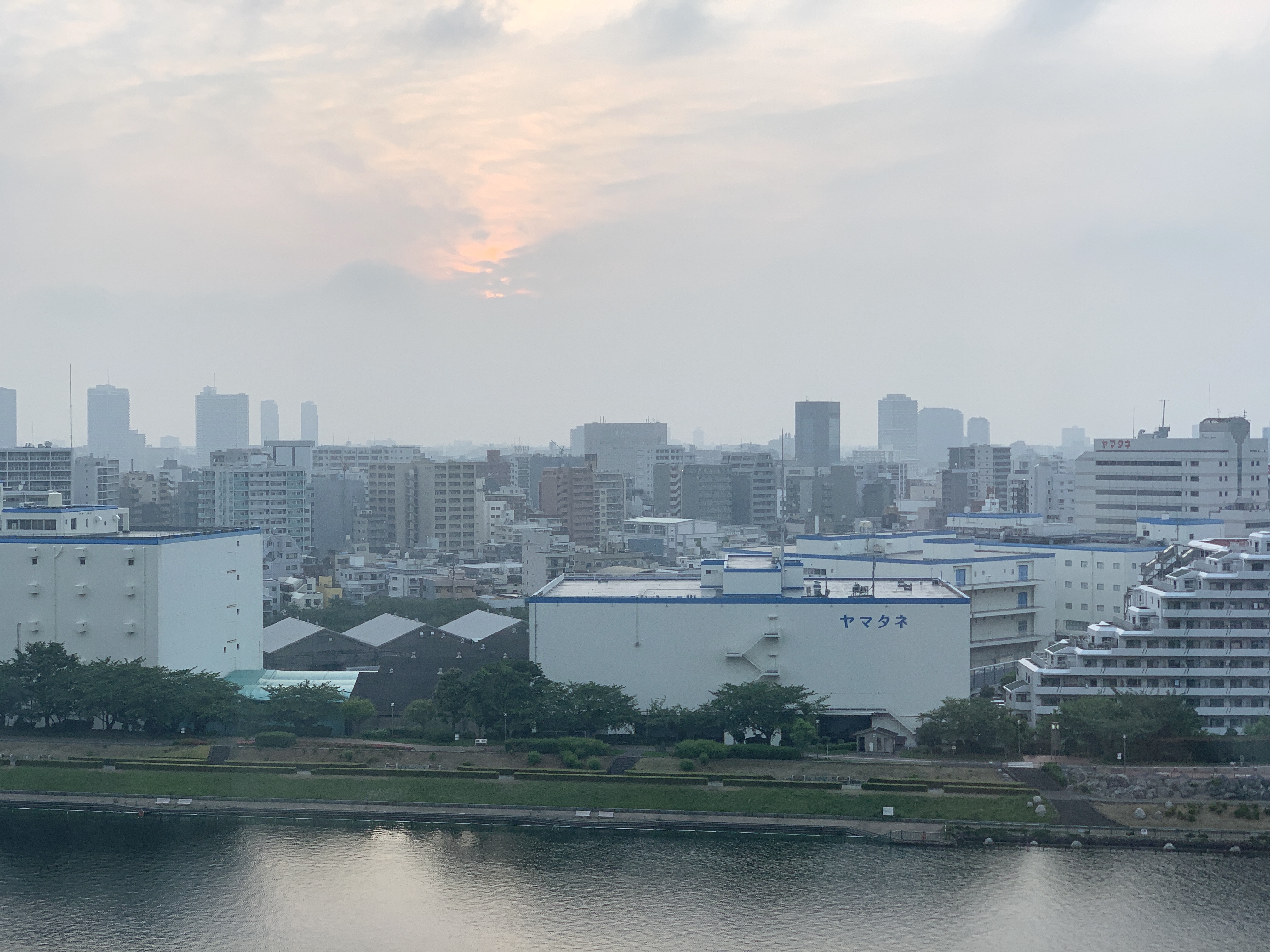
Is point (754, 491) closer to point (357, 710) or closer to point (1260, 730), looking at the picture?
point (357, 710)

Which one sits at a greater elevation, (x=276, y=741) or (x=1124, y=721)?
(x=1124, y=721)

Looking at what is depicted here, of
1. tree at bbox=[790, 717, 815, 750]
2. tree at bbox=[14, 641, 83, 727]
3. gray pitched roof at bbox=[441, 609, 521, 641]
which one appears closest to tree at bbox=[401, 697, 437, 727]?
A: tree at bbox=[14, 641, 83, 727]

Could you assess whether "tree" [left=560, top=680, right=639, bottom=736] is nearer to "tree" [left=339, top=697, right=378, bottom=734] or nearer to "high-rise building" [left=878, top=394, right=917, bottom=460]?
"tree" [left=339, top=697, right=378, bottom=734]

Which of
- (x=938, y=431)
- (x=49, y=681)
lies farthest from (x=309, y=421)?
(x=49, y=681)

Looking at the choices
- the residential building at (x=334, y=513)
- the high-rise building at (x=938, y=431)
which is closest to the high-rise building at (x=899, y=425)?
the high-rise building at (x=938, y=431)

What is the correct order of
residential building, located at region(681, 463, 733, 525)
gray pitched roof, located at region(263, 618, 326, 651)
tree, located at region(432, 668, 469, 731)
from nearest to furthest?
tree, located at region(432, 668, 469, 731) < gray pitched roof, located at region(263, 618, 326, 651) < residential building, located at region(681, 463, 733, 525)

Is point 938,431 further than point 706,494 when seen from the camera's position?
Yes
